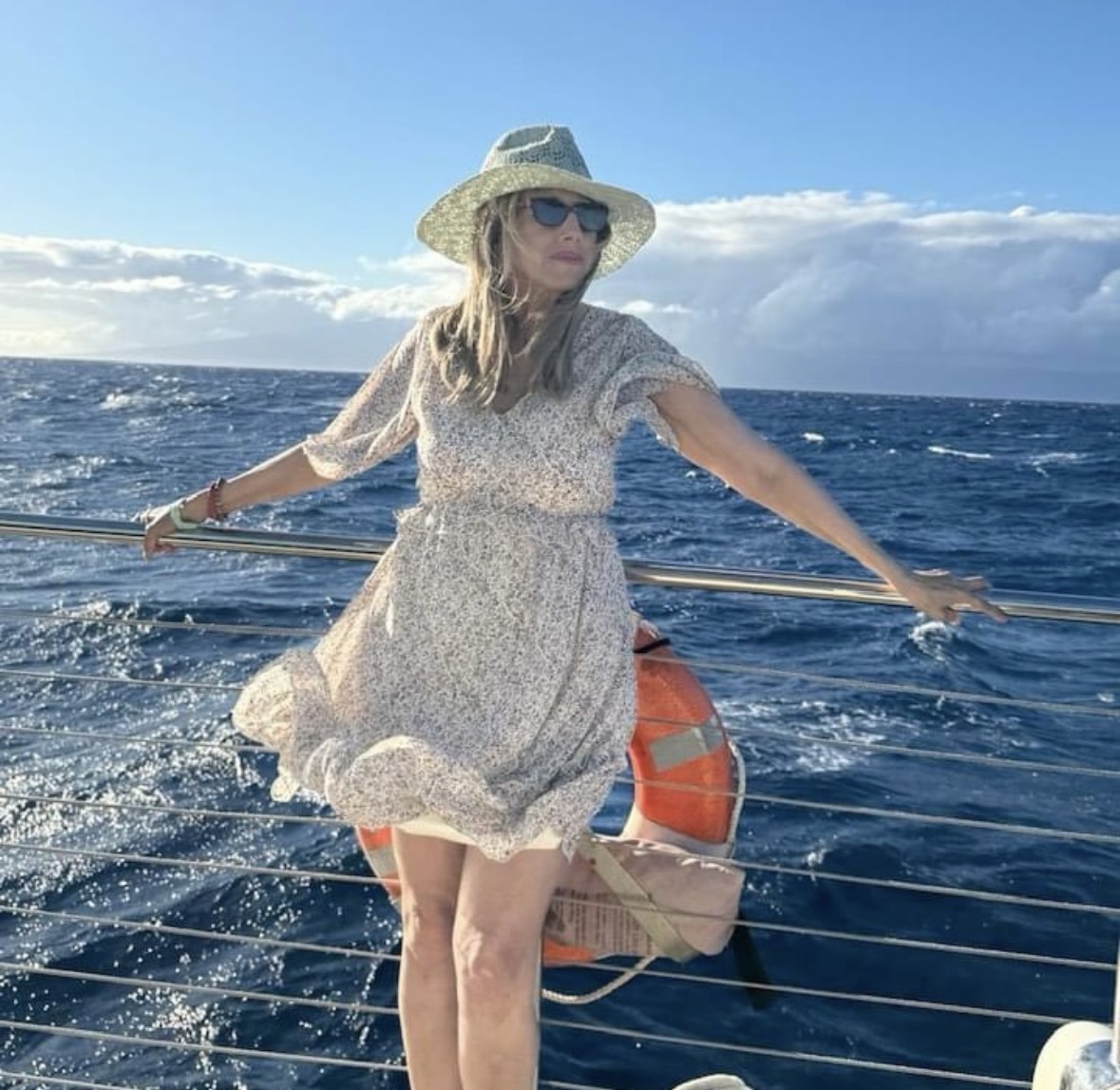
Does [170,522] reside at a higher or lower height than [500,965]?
higher

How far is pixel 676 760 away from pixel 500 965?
496 mm

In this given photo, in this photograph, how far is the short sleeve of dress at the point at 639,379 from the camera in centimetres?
172

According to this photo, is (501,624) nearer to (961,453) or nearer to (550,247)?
(550,247)

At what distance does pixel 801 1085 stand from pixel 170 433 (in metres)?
24.7

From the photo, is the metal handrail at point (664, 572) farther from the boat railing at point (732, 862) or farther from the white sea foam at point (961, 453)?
the white sea foam at point (961, 453)

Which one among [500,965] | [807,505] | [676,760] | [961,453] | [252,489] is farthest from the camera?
[961,453]

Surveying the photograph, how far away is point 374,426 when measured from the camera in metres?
1.94

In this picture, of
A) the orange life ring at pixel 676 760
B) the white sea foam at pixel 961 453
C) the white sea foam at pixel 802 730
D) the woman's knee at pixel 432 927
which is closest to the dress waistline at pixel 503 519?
the orange life ring at pixel 676 760

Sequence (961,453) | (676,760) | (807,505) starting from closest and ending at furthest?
1. (807,505)
2. (676,760)
3. (961,453)

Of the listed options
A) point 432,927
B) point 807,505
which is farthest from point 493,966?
point 807,505

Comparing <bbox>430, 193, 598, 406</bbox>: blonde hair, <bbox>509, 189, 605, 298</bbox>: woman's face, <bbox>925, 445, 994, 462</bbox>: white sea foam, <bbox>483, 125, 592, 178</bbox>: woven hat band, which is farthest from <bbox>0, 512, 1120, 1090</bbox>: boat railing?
<bbox>925, 445, 994, 462</bbox>: white sea foam

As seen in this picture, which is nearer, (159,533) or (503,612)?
(503,612)

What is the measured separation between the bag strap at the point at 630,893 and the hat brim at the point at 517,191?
0.84 metres

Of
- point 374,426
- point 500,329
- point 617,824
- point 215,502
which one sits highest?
point 500,329
